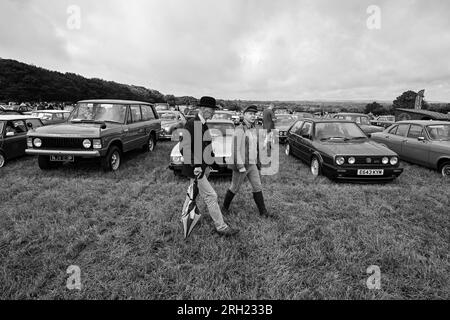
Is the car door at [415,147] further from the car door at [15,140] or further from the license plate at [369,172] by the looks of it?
the car door at [15,140]

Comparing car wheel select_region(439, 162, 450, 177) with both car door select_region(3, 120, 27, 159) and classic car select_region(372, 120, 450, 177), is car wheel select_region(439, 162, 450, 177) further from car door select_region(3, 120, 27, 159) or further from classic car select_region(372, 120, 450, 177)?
car door select_region(3, 120, 27, 159)

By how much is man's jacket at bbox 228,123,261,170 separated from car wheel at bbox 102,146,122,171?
3.81 meters

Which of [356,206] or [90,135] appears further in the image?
[90,135]

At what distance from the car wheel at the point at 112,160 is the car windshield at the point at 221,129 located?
258 cm

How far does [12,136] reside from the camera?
6.59 metres

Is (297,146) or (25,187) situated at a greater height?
(297,146)

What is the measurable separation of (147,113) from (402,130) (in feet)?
28.2

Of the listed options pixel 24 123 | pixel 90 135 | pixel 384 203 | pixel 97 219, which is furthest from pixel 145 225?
pixel 24 123

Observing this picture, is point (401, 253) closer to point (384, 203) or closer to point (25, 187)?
point (384, 203)

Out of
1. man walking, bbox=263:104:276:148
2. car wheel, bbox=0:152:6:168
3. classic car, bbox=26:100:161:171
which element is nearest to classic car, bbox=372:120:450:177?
man walking, bbox=263:104:276:148

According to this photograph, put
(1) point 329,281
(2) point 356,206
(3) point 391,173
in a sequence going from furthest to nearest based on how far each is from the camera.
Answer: (3) point 391,173
(2) point 356,206
(1) point 329,281
